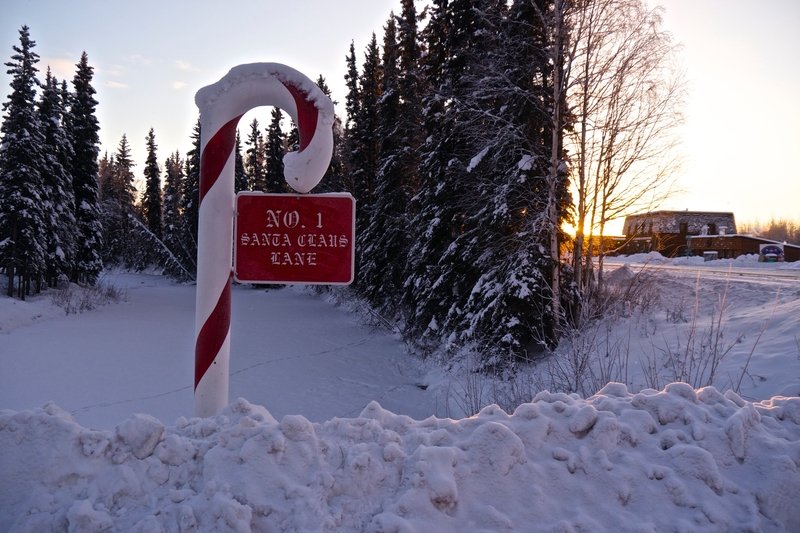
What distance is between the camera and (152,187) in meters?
49.4

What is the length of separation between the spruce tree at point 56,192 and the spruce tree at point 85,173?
10.6 ft

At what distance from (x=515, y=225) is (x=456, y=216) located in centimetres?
322

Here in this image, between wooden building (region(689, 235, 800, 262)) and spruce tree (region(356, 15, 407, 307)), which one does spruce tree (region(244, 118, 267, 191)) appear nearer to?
spruce tree (region(356, 15, 407, 307))

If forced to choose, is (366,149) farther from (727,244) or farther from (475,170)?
(727,244)

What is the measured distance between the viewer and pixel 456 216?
15.1 meters

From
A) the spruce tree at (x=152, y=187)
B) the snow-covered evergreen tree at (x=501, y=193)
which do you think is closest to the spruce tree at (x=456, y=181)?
the snow-covered evergreen tree at (x=501, y=193)

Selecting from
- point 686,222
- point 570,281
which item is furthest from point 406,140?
point 686,222

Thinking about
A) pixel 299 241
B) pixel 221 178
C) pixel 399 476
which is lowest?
pixel 399 476

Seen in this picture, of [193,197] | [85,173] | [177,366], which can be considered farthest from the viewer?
[193,197]

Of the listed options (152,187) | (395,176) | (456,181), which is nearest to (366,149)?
(395,176)

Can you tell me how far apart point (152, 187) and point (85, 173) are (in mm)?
19570

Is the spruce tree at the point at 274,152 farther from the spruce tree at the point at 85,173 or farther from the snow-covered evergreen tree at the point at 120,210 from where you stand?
the snow-covered evergreen tree at the point at 120,210

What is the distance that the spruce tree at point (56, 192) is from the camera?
24.4 metres

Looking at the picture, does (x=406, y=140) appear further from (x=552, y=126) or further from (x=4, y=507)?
(x=4, y=507)
